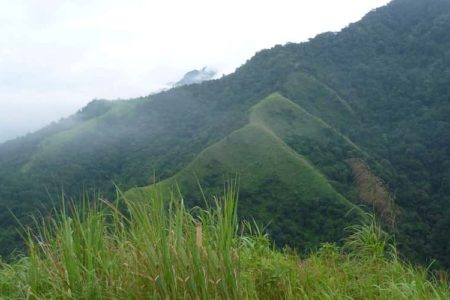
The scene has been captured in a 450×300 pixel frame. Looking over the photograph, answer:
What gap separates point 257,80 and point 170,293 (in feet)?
268

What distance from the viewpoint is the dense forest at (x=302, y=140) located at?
3922 centimetres

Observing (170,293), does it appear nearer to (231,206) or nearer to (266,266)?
(231,206)

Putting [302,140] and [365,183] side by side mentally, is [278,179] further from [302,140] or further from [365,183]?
[302,140]

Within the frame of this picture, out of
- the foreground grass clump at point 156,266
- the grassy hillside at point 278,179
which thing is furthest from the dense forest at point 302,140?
the foreground grass clump at point 156,266

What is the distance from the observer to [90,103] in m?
99.4

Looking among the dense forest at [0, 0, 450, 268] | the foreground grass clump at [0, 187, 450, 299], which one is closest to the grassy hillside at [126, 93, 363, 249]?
the dense forest at [0, 0, 450, 268]

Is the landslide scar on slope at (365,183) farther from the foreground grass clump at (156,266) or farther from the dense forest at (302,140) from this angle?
the foreground grass clump at (156,266)

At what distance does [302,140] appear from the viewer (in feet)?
191

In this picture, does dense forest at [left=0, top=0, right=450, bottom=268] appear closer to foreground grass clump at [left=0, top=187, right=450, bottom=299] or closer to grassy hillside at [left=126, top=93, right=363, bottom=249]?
grassy hillside at [left=126, top=93, right=363, bottom=249]

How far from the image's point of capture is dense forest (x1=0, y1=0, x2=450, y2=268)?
39219mm

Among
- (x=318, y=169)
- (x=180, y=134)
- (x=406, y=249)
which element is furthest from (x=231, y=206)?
(x=180, y=134)

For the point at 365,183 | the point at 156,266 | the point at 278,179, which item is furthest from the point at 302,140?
the point at 156,266

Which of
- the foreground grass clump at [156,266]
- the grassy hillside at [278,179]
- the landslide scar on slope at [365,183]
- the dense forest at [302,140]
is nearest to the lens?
the foreground grass clump at [156,266]

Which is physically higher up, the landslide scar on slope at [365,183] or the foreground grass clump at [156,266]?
the foreground grass clump at [156,266]
